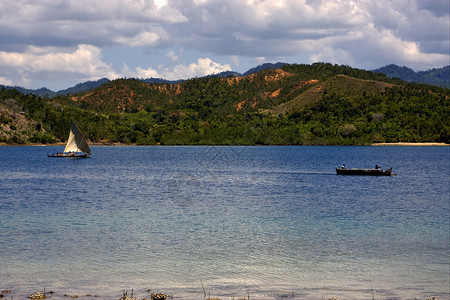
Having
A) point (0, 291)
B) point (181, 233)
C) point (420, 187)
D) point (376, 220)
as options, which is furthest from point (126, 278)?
point (420, 187)

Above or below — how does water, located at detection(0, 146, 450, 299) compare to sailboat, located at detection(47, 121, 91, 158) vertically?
below

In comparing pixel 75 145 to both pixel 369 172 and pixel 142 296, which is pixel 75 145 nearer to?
pixel 369 172

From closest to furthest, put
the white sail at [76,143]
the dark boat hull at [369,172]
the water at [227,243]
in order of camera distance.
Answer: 1. the water at [227,243]
2. the dark boat hull at [369,172]
3. the white sail at [76,143]

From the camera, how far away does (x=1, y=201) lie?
59.5 m

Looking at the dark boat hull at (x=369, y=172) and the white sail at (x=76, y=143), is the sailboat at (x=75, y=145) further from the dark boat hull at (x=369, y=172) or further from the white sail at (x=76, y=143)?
the dark boat hull at (x=369, y=172)

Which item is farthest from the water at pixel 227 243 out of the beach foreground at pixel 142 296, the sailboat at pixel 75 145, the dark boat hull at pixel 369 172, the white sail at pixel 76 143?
the sailboat at pixel 75 145

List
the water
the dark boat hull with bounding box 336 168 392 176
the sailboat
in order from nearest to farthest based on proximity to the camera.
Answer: the water
the dark boat hull with bounding box 336 168 392 176
the sailboat

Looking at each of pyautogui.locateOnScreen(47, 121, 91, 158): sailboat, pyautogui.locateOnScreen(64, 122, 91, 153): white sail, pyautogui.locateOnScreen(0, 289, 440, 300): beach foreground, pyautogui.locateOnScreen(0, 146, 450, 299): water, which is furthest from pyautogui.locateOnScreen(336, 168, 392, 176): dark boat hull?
pyautogui.locateOnScreen(47, 121, 91, 158): sailboat

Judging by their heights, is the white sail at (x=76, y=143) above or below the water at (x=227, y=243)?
above

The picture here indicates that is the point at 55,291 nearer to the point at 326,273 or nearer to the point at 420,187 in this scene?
the point at 326,273

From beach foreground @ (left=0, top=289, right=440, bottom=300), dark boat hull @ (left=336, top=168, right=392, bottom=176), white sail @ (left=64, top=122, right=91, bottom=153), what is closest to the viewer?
beach foreground @ (left=0, top=289, right=440, bottom=300)

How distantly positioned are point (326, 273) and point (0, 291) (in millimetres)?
17438

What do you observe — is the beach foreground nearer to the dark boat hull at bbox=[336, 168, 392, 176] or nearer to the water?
the water

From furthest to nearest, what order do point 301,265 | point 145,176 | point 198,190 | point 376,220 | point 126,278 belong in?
1. point 145,176
2. point 198,190
3. point 376,220
4. point 301,265
5. point 126,278
